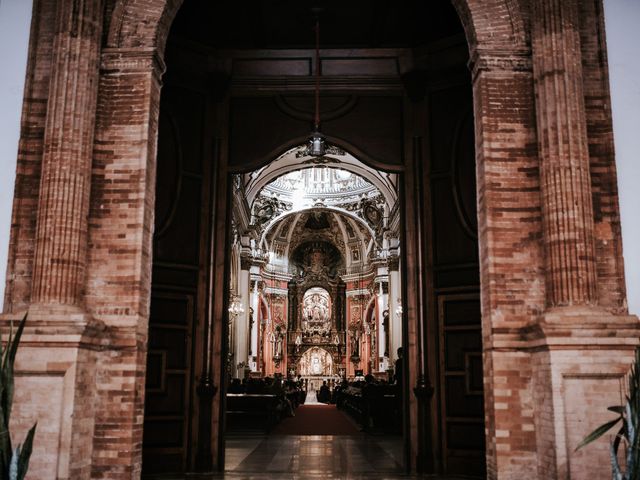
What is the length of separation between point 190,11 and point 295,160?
9544 mm

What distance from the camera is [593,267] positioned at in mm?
6527

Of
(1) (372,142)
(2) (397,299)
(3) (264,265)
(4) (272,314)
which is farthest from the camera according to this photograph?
(4) (272,314)

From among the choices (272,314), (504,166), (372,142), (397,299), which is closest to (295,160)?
(397,299)

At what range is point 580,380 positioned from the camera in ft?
20.1

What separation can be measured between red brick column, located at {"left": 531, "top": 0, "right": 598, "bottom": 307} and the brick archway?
0.01 meters

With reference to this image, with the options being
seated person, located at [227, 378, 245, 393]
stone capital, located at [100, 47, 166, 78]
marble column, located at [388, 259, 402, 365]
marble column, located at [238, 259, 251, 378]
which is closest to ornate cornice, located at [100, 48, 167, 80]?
stone capital, located at [100, 47, 166, 78]

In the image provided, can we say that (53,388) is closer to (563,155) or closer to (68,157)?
(68,157)

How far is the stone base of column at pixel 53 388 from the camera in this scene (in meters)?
6.04

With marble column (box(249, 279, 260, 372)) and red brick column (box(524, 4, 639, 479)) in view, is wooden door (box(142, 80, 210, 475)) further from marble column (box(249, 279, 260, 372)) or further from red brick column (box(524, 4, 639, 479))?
marble column (box(249, 279, 260, 372))

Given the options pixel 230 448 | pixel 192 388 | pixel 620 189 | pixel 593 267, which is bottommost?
pixel 230 448

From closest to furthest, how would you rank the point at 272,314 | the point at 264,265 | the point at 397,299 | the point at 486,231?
the point at 486,231, the point at 397,299, the point at 264,265, the point at 272,314

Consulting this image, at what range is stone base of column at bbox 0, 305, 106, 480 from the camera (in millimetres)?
6035

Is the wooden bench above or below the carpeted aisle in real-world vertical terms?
above

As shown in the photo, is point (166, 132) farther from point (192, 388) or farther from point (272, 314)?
point (272, 314)
